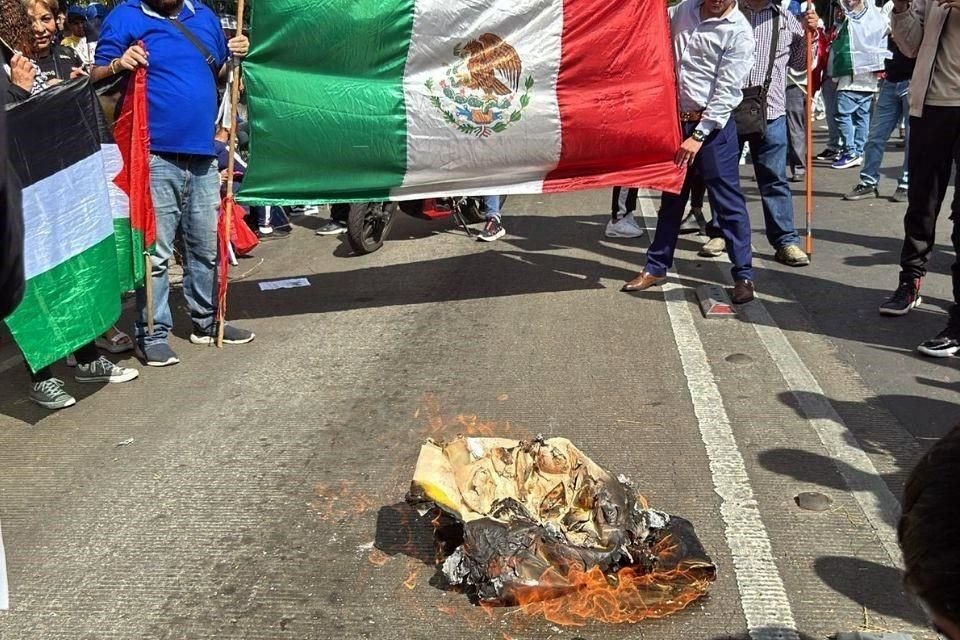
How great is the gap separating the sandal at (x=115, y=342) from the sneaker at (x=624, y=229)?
4554mm

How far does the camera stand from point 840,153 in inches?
497

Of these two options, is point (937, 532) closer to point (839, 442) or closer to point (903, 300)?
point (839, 442)

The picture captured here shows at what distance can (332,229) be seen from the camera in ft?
32.0

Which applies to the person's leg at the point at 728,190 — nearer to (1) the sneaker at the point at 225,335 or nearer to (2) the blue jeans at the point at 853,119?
(1) the sneaker at the point at 225,335

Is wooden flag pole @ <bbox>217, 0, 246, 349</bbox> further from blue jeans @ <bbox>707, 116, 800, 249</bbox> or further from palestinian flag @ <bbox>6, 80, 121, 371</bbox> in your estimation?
blue jeans @ <bbox>707, 116, 800, 249</bbox>

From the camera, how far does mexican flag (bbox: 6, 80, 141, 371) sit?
477cm

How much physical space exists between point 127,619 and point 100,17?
14.8 meters

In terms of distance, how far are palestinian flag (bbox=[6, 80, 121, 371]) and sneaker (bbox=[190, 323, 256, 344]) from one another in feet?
2.84

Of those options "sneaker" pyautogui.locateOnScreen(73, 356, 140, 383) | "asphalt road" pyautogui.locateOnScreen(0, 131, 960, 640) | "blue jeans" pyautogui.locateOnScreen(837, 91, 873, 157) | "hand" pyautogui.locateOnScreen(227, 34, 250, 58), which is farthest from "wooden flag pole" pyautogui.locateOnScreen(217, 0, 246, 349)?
"blue jeans" pyautogui.locateOnScreen(837, 91, 873, 157)

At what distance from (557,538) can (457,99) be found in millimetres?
3755

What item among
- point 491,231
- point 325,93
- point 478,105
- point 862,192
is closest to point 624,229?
point 491,231

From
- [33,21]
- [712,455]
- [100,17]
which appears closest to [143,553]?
[712,455]

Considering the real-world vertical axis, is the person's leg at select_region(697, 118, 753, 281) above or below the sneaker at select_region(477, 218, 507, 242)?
above

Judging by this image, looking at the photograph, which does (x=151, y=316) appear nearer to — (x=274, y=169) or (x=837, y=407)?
(x=274, y=169)
